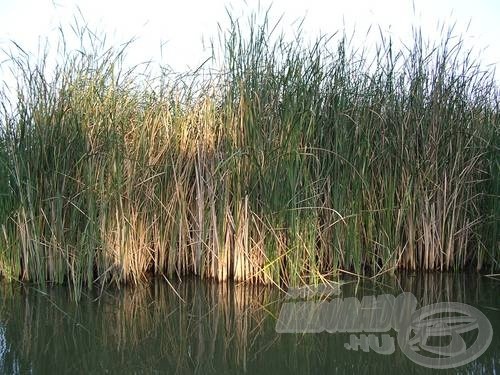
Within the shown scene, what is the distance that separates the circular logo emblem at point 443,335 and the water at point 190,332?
0.16 feet

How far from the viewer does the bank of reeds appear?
12.2 ft

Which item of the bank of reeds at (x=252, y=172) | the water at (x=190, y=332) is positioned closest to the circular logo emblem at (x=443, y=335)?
the water at (x=190, y=332)

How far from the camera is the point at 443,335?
278cm

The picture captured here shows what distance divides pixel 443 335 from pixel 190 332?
1320mm

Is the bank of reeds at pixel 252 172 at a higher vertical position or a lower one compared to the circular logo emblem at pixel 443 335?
higher

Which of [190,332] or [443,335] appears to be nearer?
[443,335]

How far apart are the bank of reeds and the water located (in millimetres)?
228

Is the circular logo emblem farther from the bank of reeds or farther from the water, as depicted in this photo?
the bank of reeds

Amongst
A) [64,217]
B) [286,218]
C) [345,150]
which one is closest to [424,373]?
[286,218]

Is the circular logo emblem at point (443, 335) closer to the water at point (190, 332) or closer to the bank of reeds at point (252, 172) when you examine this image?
the water at point (190, 332)

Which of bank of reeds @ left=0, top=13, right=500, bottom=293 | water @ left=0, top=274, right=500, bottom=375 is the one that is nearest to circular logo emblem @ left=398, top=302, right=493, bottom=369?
water @ left=0, top=274, right=500, bottom=375

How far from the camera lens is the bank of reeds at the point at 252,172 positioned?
3711 millimetres

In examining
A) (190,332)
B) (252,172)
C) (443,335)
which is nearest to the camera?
(443,335)

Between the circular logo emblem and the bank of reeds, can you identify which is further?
the bank of reeds
